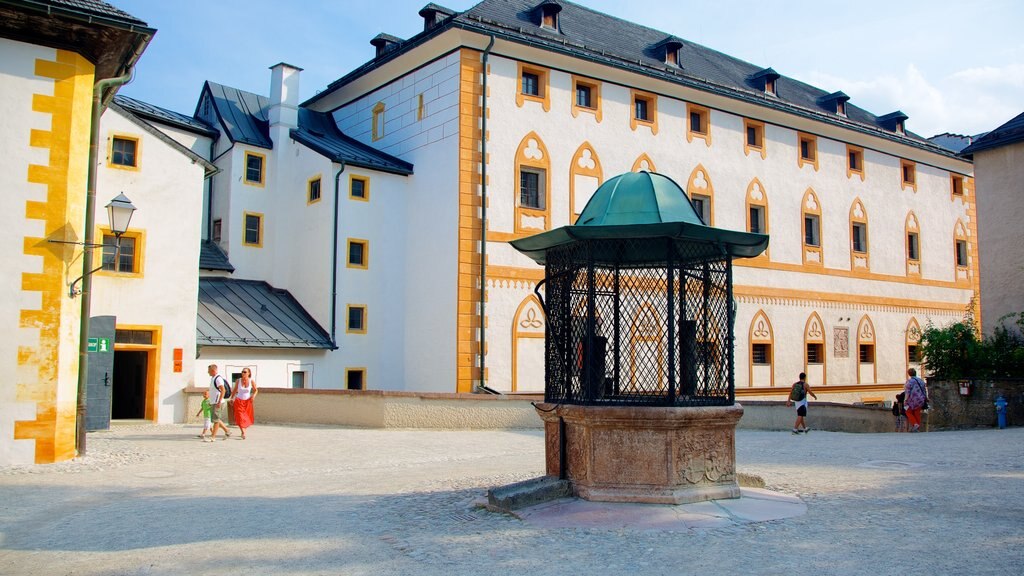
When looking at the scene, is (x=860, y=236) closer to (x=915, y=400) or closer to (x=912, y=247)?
(x=912, y=247)

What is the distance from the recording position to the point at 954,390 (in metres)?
20.9

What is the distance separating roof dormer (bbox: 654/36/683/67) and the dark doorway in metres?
18.4

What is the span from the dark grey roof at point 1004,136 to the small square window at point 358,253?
1719 cm

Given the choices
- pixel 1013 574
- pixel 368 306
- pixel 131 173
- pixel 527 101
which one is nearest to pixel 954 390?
pixel 527 101

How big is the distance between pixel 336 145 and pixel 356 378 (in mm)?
7133

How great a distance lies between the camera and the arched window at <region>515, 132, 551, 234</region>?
964 inches

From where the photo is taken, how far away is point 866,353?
33.3 meters

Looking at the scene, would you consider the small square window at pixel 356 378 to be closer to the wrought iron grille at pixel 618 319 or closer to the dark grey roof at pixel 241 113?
the dark grey roof at pixel 241 113

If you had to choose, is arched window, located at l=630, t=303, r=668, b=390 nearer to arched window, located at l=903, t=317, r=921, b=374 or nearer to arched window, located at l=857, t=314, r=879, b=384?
arched window, located at l=857, t=314, r=879, b=384

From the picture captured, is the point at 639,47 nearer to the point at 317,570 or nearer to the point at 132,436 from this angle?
the point at 132,436

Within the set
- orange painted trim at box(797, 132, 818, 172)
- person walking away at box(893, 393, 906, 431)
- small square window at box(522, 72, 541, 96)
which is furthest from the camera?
orange painted trim at box(797, 132, 818, 172)

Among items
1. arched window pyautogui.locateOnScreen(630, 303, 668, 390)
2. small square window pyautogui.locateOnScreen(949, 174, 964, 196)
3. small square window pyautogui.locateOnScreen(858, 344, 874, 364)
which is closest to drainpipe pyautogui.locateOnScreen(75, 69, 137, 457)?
arched window pyautogui.locateOnScreen(630, 303, 668, 390)

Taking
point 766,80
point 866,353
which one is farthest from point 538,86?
point 866,353

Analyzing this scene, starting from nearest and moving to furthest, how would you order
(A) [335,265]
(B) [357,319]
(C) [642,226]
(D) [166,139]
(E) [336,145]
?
(C) [642,226], (D) [166,139], (A) [335,265], (B) [357,319], (E) [336,145]
